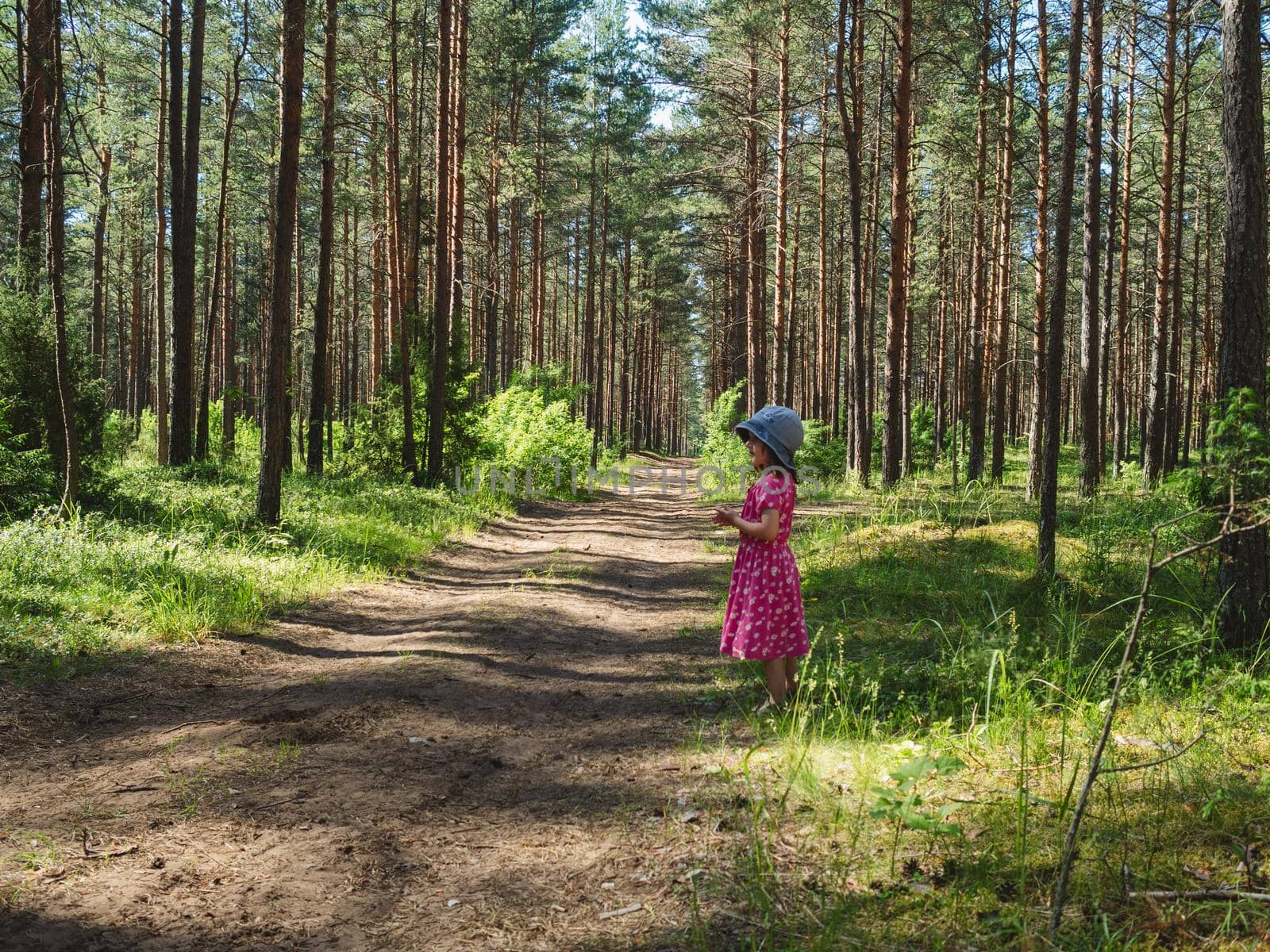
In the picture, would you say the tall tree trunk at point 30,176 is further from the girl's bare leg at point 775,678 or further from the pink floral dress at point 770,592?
the girl's bare leg at point 775,678

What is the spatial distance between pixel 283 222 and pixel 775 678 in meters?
8.19

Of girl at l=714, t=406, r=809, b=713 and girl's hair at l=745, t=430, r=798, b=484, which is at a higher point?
girl's hair at l=745, t=430, r=798, b=484

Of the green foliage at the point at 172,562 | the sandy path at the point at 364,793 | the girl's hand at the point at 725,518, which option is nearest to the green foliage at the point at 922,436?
the green foliage at the point at 172,562

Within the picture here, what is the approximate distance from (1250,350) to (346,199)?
25072 millimetres

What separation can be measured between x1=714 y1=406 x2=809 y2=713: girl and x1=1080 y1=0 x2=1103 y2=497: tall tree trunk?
225 inches

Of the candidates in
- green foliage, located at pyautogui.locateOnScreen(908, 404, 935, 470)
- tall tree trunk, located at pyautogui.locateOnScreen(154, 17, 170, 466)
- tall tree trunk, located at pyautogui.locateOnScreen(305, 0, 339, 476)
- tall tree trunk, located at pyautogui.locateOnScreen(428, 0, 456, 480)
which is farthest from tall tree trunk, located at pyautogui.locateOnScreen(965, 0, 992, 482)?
tall tree trunk, located at pyautogui.locateOnScreen(154, 17, 170, 466)

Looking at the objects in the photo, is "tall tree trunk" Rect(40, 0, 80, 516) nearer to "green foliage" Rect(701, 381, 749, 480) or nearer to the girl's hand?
the girl's hand

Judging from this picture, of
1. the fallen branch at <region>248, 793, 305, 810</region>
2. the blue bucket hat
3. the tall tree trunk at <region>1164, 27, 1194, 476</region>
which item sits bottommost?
the fallen branch at <region>248, 793, 305, 810</region>

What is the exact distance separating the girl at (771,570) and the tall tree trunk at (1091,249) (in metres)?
5.72

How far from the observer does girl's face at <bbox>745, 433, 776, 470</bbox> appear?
4.55m

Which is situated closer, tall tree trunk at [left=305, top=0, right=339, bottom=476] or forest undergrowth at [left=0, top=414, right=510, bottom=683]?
forest undergrowth at [left=0, top=414, right=510, bottom=683]

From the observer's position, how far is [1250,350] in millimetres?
4871

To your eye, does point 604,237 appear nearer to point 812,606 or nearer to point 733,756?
point 812,606

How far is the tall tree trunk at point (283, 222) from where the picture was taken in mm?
9492
